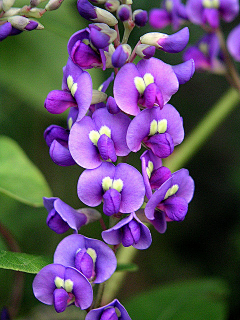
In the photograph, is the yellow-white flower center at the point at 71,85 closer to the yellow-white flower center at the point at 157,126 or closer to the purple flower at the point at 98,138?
the purple flower at the point at 98,138

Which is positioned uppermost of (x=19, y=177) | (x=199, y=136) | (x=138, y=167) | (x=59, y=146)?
(x=59, y=146)

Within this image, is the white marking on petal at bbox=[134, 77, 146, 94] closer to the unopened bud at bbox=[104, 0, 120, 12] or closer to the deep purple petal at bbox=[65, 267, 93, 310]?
the unopened bud at bbox=[104, 0, 120, 12]

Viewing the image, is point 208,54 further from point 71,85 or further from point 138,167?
point 71,85

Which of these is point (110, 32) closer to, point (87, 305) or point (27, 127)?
point (87, 305)

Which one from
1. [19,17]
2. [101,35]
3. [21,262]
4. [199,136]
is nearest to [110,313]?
[21,262]

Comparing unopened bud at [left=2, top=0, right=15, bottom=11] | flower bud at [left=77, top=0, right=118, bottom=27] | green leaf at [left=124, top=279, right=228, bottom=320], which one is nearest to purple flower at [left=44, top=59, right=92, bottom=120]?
flower bud at [left=77, top=0, right=118, bottom=27]

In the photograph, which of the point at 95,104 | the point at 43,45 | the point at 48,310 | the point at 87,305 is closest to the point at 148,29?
the point at 43,45
